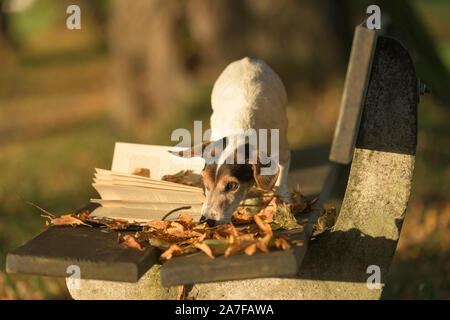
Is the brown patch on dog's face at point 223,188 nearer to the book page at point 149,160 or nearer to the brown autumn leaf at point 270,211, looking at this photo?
the brown autumn leaf at point 270,211

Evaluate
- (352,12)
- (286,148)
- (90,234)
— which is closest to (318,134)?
(352,12)

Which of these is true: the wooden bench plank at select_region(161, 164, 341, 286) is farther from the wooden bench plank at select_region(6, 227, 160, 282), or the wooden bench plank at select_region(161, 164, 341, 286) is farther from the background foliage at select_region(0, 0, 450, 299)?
the background foliage at select_region(0, 0, 450, 299)

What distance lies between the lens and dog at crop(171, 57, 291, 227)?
238 cm

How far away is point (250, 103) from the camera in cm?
286

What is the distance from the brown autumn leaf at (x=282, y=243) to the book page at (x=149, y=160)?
3.14 feet

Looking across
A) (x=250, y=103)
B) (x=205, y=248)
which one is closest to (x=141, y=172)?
(x=250, y=103)

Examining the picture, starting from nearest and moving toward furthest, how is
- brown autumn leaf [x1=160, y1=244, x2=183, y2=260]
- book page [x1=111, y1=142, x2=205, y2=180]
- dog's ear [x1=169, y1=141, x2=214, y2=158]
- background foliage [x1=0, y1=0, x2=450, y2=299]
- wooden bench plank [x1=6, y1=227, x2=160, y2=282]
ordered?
wooden bench plank [x1=6, y1=227, x2=160, y2=282] → brown autumn leaf [x1=160, y1=244, x2=183, y2=260] → dog's ear [x1=169, y1=141, x2=214, y2=158] → book page [x1=111, y1=142, x2=205, y2=180] → background foliage [x1=0, y1=0, x2=450, y2=299]

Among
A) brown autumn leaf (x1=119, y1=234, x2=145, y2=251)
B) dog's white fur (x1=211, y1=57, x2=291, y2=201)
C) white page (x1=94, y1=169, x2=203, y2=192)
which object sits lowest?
brown autumn leaf (x1=119, y1=234, x2=145, y2=251)

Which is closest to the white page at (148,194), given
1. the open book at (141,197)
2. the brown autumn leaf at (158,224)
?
the open book at (141,197)

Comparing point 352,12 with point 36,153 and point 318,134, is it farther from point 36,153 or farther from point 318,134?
point 36,153

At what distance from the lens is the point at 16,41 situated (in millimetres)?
22156

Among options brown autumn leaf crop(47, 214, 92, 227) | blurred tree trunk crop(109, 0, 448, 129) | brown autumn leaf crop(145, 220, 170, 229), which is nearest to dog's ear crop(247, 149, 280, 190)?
brown autumn leaf crop(145, 220, 170, 229)

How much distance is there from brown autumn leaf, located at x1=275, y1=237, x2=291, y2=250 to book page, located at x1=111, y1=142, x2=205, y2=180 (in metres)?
0.96

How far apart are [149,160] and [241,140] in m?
0.70
